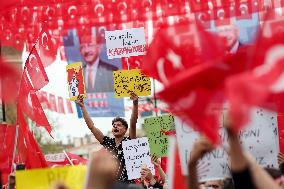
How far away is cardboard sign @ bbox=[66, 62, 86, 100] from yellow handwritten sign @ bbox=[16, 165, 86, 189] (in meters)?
4.17

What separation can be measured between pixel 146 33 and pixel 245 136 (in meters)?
3.50

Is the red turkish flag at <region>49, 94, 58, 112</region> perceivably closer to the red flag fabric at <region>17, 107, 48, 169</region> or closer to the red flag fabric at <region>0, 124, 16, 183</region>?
the red flag fabric at <region>0, 124, 16, 183</region>

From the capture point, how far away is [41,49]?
895 cm

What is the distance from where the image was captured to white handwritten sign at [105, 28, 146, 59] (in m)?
8.80

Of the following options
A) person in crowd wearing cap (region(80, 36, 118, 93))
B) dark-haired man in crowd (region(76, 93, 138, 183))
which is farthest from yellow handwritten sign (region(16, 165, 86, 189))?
person in crowd wearing cap (region(80, 36, 118, 93))

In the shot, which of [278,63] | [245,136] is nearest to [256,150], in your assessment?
[245,136]

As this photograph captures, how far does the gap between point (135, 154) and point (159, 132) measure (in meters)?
1.06

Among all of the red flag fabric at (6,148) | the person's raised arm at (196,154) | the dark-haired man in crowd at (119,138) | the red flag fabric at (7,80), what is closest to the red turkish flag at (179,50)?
the person's raised arm at (196,154)

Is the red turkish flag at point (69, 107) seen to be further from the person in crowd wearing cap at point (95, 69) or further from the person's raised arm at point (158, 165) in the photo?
the person's raised arm at point (158, 165)

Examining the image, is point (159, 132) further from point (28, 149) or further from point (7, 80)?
point (7, 80)

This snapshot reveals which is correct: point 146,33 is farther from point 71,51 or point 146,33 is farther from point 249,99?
point 249,99

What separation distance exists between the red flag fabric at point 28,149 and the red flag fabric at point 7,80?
179 centimetres

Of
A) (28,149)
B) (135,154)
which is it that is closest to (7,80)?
(28,149)

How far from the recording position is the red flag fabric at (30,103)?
28.0 ft
